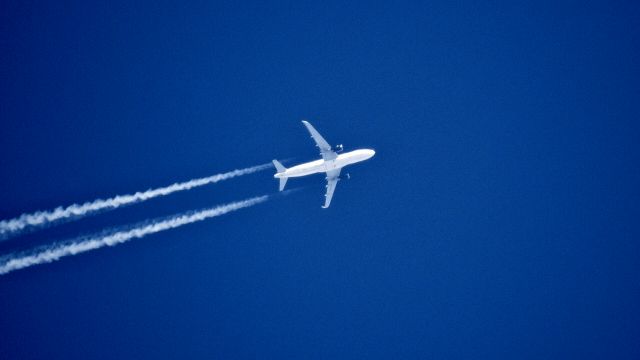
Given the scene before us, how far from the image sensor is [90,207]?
166 feet

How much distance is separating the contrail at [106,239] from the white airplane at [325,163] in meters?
4.61

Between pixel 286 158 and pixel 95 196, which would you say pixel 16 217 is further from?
pixel 286 158

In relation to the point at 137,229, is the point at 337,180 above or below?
above

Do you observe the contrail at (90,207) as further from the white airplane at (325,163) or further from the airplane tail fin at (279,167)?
the white airplane at (325,163)

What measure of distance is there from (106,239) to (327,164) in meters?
21.9

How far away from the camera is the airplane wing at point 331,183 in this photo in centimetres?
5938

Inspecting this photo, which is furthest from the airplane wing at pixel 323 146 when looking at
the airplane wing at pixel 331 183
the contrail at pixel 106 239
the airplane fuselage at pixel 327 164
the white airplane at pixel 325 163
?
the contrail at pixel 106 239

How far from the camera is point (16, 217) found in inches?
1822

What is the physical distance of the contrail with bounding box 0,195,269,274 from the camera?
145ft

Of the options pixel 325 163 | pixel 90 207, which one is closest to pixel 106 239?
pixel 90 207

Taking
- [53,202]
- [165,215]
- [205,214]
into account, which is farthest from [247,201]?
[53,202]

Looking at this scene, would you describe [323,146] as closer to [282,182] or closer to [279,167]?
[279,167]

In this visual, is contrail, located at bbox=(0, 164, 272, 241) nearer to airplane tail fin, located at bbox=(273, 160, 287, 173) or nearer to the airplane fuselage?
airplane tail fin, located at bbox=(273, 160, 287, 173)

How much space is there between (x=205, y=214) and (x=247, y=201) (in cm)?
444
